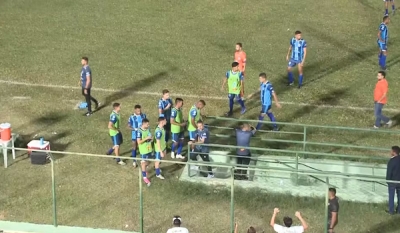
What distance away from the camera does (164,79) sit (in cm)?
2809

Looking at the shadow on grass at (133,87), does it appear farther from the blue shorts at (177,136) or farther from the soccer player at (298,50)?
the soccer player at (298,50)

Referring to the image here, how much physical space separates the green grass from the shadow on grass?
0.13 feet

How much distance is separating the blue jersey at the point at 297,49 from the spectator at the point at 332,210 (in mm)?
10185

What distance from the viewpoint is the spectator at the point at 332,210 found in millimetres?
16703

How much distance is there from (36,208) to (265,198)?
5.76 m

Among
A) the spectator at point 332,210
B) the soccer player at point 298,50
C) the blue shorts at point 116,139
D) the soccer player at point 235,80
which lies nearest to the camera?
the spectator at point 332,210

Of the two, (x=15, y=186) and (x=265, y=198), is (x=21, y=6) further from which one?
(x=265, y=198)

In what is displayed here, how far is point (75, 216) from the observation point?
1852cm

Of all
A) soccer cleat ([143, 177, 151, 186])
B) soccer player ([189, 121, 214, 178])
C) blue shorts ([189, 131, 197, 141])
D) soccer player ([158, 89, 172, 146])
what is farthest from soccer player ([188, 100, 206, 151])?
soccer cleat ([143, 177, 151, 186])

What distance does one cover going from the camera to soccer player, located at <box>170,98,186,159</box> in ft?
68.5

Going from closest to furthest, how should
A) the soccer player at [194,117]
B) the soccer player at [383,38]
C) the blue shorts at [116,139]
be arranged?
the blue shorts at [116,139]
the soccer player at [194,117]
the soccer player at [383,38]

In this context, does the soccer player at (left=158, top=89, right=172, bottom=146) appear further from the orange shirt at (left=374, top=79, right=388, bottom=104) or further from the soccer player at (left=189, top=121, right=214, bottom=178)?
the orange shirt at (left=374, top=79, right=388, bottom=104)

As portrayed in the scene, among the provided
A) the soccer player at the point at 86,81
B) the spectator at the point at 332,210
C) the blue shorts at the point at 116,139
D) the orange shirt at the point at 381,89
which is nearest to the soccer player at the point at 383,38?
the orange shirt at the point at 381,89

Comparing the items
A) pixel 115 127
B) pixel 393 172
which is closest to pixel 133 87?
pixel 115 127
